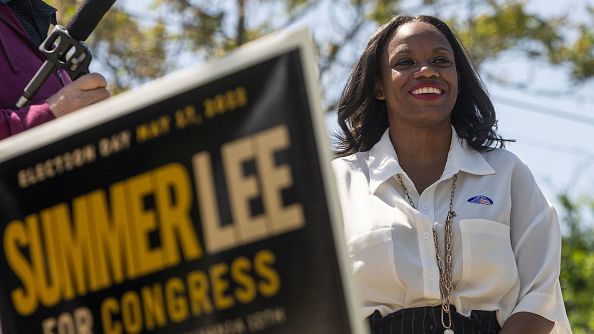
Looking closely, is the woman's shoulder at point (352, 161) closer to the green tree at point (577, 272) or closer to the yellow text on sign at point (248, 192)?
the yellow text on sign at point (248, 192)

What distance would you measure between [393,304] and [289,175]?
1774mm

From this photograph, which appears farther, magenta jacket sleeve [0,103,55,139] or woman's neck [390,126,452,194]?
woman's neck [390,126,452,194]

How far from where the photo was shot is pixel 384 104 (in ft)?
16.3

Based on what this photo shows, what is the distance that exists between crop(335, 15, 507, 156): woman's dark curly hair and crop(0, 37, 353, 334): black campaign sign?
6.86ft

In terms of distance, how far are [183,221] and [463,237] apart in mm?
1792

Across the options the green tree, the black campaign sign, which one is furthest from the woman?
the green tree

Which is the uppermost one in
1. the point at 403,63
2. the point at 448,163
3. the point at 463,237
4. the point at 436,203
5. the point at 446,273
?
the point at 403,63

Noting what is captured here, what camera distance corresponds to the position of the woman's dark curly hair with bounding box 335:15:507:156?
4852 mm

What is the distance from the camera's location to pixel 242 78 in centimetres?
273

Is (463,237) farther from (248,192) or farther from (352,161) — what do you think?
(248,192)

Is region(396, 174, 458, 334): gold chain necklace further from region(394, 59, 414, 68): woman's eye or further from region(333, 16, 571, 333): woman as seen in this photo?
region(394, 59, 414, 68): woman's eye

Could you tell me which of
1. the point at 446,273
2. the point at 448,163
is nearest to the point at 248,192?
the point at 446,273

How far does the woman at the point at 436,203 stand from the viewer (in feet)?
14.2

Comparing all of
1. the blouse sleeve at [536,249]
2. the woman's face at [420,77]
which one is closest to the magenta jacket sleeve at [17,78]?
the woman's face at [420,77]
